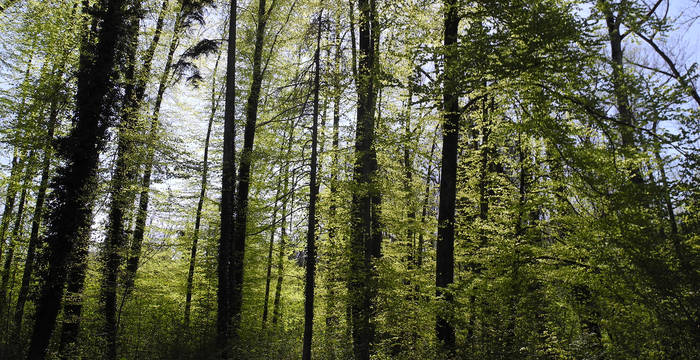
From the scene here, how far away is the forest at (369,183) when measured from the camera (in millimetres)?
5789

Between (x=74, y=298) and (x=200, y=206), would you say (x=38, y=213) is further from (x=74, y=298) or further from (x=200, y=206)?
(x=200, y=206)

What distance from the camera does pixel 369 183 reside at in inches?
396

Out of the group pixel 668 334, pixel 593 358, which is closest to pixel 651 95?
pixel 668 334

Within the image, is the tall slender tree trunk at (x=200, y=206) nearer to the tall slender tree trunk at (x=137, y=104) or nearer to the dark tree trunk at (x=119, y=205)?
the tall slender tree trunk at (x=137, y=104)

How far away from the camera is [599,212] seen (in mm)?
6836

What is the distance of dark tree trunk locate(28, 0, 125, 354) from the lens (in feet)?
31.6

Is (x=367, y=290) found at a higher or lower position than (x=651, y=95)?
lower

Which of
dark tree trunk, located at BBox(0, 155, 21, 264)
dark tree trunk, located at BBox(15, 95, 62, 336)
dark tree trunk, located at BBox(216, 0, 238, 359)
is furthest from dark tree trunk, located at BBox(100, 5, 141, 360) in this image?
dark tree trunk, located at BBox(0, 155, 21, 264)

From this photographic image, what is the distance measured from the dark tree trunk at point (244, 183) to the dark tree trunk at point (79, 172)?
149 inches

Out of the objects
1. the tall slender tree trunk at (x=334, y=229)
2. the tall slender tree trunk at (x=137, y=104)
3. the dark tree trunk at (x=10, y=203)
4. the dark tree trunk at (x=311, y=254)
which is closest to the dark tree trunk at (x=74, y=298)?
the tall slender tree trunk at (x=137, y=104)

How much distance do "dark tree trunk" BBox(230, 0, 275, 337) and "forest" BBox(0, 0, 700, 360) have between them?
0.32 feet

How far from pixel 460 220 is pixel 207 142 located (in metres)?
11.8

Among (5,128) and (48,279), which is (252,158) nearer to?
(48,279)

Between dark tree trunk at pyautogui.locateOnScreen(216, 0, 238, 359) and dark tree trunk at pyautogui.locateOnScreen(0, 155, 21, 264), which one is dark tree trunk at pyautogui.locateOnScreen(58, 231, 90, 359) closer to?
dark tree trunk at pyautogui.locateOnScreen(216, 0, 238, 359)
